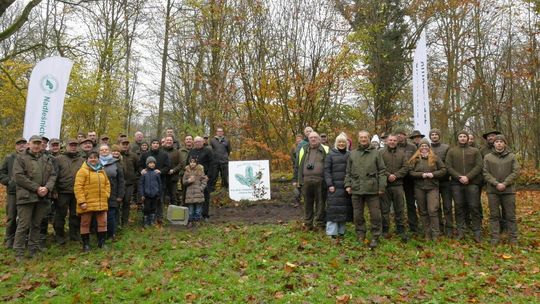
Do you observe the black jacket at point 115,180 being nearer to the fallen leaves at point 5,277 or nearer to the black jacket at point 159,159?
the black jacket at point 159,159

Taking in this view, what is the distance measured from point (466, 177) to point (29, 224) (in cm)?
831

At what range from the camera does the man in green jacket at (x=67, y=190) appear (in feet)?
28.8

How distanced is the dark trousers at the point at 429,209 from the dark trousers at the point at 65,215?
275 inches

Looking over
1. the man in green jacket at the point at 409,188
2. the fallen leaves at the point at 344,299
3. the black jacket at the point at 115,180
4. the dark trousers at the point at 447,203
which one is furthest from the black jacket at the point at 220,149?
the fallen leaves at the point at 344,299

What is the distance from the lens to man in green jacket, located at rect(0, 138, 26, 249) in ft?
28.6

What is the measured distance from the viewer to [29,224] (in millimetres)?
8148

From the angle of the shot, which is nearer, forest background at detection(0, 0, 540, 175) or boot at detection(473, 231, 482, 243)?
boot at detection(473, 231, 482, 243)

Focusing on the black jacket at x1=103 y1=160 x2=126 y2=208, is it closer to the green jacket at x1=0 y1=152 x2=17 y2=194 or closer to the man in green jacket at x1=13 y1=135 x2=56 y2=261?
the man in green jacket at x1=13 y1=135 x2=56 y2=261

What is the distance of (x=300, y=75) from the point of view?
1642 centimetres

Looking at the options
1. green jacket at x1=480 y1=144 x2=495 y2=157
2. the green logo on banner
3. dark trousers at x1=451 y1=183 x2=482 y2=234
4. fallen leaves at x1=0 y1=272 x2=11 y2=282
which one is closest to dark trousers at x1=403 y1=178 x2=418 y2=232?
dark trousers at x1=451 y1=183 x2=482 y2=234

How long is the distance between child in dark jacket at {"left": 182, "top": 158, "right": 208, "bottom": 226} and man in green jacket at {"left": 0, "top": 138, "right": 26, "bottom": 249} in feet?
11.3

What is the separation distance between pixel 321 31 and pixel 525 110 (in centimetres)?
1416

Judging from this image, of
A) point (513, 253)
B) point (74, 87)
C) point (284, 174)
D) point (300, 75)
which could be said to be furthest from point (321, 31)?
point (74, 87)

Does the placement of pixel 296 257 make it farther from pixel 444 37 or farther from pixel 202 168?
pixel 444 37
